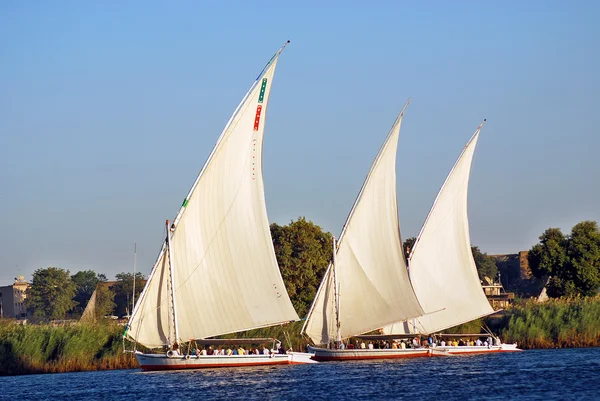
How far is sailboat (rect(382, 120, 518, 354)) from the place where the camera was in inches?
3041

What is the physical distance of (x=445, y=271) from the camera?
77.8 m

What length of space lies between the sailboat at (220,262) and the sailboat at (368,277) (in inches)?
353

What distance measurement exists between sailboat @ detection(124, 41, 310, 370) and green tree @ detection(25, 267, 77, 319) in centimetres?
8021

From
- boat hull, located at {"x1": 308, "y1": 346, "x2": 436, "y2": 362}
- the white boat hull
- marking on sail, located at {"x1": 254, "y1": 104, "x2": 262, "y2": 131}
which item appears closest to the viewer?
marking on sail, located at {"x1": 254, "y1": 104, "x2": 262, "y2": 131}

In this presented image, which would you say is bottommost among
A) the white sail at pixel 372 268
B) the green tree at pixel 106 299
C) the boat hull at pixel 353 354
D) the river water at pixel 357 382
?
the river water at pixel 357 382

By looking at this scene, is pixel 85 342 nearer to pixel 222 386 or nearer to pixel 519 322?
pixel 222 386

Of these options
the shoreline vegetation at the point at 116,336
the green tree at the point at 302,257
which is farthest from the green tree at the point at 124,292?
the shoreline vegetation at the point at 116,336

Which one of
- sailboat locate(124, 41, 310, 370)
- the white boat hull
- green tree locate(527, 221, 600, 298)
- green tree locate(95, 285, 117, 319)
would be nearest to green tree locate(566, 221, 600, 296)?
green tree locate(527, 221, 600, 298)

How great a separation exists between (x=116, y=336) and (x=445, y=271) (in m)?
22.7

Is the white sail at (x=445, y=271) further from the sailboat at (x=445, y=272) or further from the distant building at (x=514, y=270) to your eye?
the distant building at (x=514, y=270)

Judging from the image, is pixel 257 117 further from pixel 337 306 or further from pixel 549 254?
pixel 549 254

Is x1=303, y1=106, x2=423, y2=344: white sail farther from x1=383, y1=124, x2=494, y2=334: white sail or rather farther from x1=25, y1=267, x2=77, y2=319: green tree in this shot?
x1=25, y1=267, x2=77, y2=319: green tree

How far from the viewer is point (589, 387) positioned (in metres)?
50.5

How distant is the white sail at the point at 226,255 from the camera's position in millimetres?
64188
